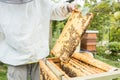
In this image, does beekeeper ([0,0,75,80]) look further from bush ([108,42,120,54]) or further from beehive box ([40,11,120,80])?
bush ([108,42,120,54])

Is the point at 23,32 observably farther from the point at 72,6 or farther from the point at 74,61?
the point at 74,61

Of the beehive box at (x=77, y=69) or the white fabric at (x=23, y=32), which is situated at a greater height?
the white fabric at (x=23, y=32)

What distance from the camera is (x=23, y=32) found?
156 cm

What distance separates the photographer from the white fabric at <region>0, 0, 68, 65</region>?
1.55 meters

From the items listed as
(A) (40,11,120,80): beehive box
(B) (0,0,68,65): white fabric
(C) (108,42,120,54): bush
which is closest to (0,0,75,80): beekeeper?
(B) (0,0,68,65): white fabric

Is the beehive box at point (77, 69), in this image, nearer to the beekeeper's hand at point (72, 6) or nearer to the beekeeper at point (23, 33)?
the beekeeper at point (23, 33)

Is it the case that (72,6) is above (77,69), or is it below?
above

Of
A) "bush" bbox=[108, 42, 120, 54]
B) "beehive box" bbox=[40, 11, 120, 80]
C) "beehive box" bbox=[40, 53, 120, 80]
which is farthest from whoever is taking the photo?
"bush" bbox=[108, 42, 120, 54]

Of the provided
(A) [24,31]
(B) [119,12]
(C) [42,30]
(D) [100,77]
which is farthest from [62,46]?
(B) [119,12]

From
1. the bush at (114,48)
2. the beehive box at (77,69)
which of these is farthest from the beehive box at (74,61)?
the bush at (114,48)

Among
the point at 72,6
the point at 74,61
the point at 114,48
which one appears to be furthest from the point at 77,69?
the point at 114,48

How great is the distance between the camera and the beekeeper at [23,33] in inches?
61.1

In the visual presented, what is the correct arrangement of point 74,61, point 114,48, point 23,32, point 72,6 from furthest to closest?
1. point 114,48
2. point 74,61
3. point 72,6
4. point 23,32

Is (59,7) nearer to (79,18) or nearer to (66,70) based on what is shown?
(79,18)
